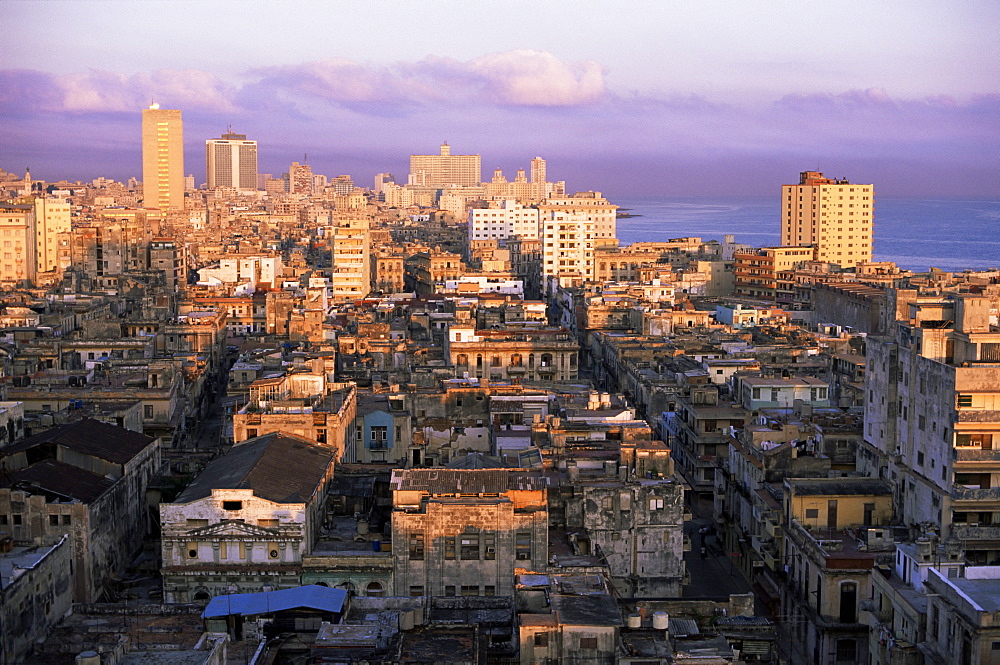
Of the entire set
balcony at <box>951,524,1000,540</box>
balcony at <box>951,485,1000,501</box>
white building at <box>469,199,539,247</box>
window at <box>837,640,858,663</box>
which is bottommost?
window at <box>837,640,858,663</box>

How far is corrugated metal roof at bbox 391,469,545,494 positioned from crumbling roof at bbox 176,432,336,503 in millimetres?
2894

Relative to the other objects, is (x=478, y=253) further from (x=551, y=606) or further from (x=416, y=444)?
(x=551, y=606)

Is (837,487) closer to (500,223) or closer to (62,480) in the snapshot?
(62,480)

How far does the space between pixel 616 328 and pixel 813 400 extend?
29893 millimetres

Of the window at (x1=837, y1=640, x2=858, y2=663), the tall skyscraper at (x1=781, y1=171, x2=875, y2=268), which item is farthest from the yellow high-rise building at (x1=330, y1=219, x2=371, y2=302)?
the window at (x1=837, y1=640, x2=858, y2=663)

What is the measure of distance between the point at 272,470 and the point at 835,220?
4362 inches

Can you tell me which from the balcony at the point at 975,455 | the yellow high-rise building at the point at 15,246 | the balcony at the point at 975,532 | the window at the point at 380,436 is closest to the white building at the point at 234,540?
the window at the point at 380,436

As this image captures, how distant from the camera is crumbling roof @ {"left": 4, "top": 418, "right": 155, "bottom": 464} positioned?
38062 mm

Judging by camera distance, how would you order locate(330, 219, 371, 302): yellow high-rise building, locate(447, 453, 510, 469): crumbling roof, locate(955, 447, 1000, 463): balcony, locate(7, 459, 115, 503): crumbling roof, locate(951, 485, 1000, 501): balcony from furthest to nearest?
locate(330, 219, 371, 302): yellow high-rise building, locate(447, 453, 510, 469): crumbling roof, locate(955, 447, 1000, 463): balcony, locate(7, 459, 115, 503): crumbling roof, locate(951, 485, 1000, 501): balcony

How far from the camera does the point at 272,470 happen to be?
1353 inches

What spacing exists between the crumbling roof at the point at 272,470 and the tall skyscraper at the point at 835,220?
10420cm

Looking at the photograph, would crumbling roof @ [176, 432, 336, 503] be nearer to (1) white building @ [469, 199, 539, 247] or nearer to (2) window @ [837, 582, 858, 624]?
(2) window @ [837, 582, 858, 624]

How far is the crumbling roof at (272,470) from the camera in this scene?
108ft

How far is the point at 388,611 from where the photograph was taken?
2684cm
